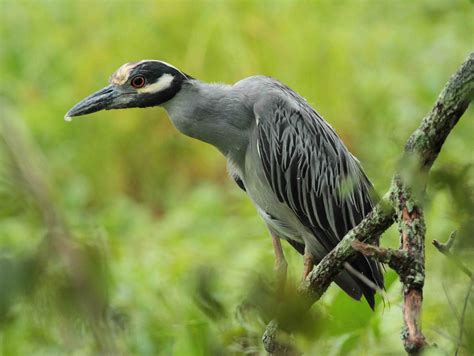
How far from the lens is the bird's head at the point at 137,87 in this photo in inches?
125

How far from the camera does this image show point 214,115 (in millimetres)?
3207

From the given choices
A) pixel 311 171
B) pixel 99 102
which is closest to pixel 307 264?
pixel 311 171

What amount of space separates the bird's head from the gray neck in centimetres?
6

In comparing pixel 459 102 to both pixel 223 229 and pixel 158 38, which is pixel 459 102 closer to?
pixel 223 229

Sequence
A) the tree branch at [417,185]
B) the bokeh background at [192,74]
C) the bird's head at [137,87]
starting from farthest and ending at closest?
the bokeh background at [192,74] < the bird's head at [137,87] < the tree branch at [417,185]

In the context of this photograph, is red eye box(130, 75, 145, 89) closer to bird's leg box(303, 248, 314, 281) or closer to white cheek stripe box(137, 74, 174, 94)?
white cheek stripe box(137, 74, 174, 94)

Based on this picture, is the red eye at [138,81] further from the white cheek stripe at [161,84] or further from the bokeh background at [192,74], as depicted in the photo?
the bokeh background at [192,74]

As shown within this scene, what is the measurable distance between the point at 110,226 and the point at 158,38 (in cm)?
205

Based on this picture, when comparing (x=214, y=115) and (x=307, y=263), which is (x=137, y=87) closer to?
(x=214, y=115)

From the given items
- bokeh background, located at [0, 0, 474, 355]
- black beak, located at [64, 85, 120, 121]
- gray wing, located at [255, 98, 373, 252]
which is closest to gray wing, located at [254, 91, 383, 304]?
gray wing, located at [255, 98, 373, 252]

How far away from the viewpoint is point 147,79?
3191 millimetres

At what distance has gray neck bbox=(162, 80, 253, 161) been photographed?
3199 mm

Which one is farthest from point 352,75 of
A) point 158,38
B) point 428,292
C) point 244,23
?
point 428,292

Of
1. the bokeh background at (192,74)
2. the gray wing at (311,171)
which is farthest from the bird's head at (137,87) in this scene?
the bokeh background at (192,74)
